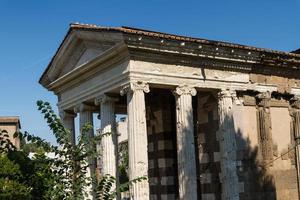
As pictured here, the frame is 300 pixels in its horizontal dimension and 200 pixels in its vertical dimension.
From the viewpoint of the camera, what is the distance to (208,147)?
1448cm

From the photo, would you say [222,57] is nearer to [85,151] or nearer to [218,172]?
[218,172]

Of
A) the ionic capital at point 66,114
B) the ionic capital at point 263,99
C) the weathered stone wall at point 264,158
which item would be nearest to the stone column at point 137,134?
the weathered stone wall at point 264,158

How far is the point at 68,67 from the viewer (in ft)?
49.9

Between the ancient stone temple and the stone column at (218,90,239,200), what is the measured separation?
0.03 metres

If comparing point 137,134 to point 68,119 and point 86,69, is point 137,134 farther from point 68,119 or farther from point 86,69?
point 68,119

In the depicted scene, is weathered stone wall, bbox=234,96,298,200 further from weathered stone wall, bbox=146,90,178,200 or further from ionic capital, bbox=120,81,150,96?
ionic capital, bbox=120,81,150,96

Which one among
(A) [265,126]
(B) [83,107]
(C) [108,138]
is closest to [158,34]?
(C) [108,138]

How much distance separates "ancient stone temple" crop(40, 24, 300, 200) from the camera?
1204 centimetres

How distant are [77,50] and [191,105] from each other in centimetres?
424

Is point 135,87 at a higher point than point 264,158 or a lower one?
higher

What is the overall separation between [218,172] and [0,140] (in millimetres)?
9228

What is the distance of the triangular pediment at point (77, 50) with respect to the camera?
12.7m

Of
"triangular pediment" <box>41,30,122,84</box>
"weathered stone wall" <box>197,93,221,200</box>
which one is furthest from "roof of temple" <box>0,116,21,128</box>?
"weathered stone wall" <box>197,93,221,200</box>

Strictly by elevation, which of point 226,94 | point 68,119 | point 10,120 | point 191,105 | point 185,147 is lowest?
point 185,147
